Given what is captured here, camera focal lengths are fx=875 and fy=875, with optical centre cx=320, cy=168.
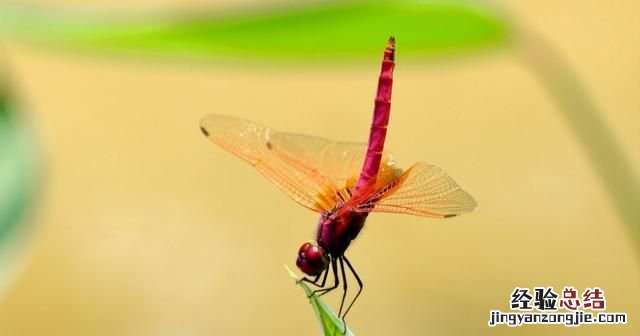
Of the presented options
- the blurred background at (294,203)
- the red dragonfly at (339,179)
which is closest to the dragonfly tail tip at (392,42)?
the red dragonfly at (339,179)

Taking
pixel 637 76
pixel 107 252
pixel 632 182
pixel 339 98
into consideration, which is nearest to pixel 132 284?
pixel 107 252

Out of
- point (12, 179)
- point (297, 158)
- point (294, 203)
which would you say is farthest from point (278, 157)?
point (294, 203)

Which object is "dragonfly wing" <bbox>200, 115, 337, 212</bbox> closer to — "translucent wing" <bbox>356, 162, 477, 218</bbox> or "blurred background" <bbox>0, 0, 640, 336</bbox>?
"translucent wing" <bbox>356, 162, 477, 218</bbox>

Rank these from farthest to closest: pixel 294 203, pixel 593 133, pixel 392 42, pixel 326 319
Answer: pixel 294 203, pixel 593 133, pixel 392 42, pixel 326 319

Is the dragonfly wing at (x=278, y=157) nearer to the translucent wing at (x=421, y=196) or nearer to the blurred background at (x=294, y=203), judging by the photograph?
the translucent wing at (x=421, y=196)

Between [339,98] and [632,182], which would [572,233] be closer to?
[339,98]

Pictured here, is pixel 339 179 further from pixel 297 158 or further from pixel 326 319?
pixel 326 319
